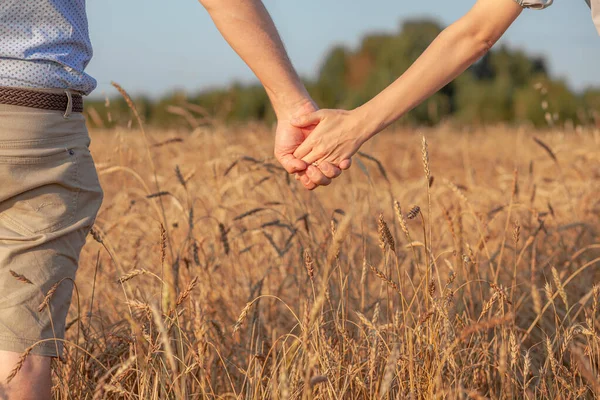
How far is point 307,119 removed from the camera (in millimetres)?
2062

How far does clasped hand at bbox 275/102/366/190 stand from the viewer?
2.04m

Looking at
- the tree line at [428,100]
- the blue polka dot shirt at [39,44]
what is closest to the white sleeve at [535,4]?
the blue polka dot shirt at [39,44]

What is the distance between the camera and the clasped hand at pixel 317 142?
6.70 feet

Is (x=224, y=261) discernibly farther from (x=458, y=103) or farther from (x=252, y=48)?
(x=458, y=103)

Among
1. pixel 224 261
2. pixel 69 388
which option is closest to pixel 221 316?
pixel 224 261

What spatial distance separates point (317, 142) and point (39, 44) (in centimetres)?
82

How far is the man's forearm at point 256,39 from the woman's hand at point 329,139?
0.12m

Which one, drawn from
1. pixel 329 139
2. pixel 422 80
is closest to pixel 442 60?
pixel 422 80

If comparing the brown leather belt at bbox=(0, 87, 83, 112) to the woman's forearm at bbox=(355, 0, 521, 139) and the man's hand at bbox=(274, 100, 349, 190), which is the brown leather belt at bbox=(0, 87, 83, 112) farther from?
the woman's forearm at bbox=(355, 0, 521, 139)

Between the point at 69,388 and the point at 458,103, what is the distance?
75.2ft

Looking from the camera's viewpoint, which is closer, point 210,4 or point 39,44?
point 39,44

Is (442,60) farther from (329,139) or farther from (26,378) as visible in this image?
(26,378)

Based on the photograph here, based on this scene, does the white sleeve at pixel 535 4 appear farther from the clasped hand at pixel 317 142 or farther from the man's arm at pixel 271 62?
the man's arm at pixel 271 62

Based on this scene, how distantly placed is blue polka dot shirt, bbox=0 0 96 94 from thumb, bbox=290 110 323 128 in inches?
25.9
